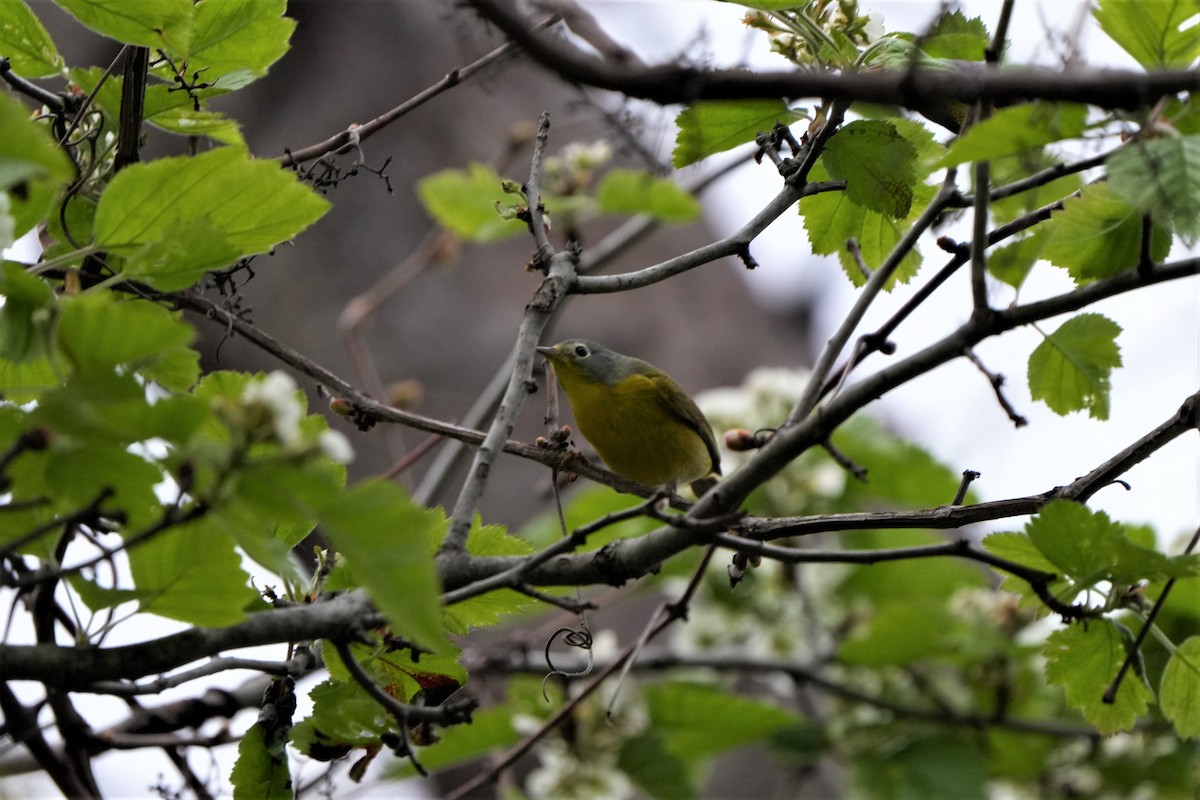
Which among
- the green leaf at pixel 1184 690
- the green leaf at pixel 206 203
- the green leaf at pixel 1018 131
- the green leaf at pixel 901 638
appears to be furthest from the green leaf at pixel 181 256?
the green leaf at pixel 901 638

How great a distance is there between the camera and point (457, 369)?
18.5 ft

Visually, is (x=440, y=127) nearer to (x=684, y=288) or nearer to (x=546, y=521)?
(x=684, y=288)

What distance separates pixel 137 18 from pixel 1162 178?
1416 mm

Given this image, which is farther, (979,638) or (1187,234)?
(979,638)

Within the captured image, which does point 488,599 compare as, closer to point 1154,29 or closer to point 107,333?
point 107,333

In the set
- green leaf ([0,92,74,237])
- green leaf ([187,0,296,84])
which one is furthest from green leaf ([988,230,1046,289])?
green leaf ([0,92,74,237])

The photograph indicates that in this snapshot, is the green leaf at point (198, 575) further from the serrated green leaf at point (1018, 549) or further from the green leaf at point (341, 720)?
the serrated green leaf at point (1018, 549)

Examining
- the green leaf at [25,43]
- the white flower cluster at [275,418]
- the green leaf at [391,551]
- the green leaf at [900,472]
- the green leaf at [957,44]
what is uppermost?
the green leaf at [25,43]

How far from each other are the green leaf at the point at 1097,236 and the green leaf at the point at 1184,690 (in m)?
0.63

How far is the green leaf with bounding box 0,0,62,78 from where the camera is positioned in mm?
1710

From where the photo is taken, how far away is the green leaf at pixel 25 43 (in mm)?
1710

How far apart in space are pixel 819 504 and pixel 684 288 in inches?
118

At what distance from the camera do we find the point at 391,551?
102cm

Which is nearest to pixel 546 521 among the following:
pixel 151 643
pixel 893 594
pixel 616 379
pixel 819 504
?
pixel 616 379
